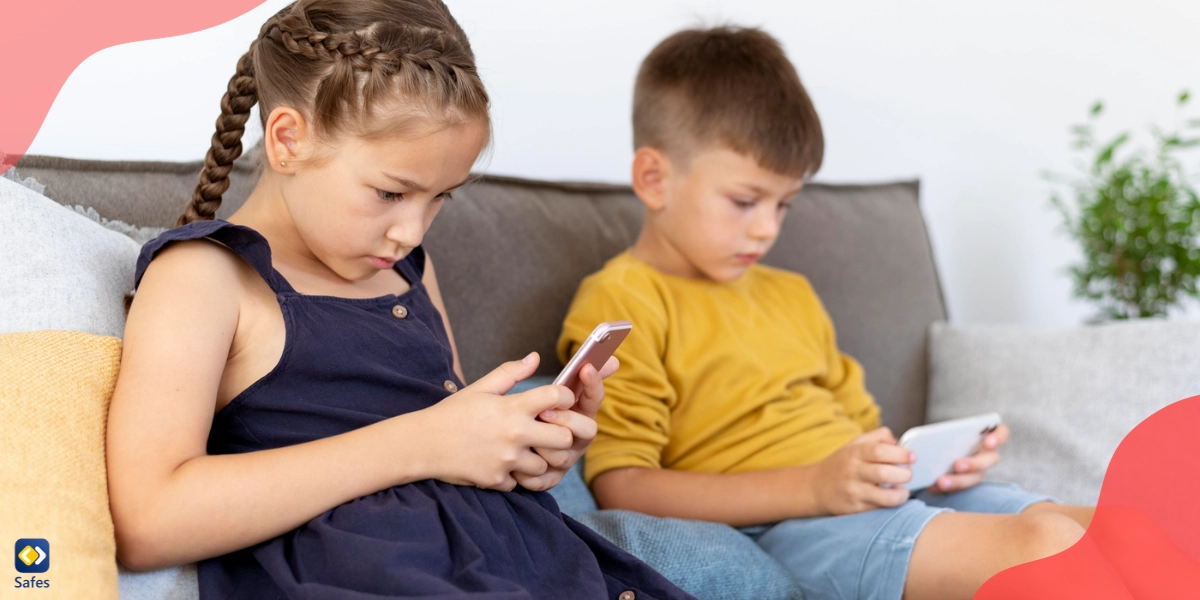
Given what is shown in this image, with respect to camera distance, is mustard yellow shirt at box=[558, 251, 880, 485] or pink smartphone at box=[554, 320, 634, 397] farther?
mustard yellow shirt at box=[558, 251, 880, 485]

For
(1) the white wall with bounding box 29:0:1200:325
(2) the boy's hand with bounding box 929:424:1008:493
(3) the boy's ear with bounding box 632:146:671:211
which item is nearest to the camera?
(2) the boy's hand with bounding box 929:424:1008:493

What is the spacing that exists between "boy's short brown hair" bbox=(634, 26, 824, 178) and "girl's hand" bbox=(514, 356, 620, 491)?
569mm

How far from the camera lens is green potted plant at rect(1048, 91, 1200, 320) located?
2.20m

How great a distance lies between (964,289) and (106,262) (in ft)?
7.45

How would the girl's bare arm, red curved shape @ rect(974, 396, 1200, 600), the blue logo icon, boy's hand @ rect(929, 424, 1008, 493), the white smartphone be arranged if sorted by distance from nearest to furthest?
the blue logo icon, the girl's bare arm, red curved shape @ rect(974, 396, 1200, 600), the white smartphone, boy's hand @ rect(929, 424, 1008, 493)

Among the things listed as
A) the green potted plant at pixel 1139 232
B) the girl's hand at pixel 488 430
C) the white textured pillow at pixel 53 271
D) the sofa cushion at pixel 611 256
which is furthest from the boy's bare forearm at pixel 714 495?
the green potted plant at pixel 1139 232

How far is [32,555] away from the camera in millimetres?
715

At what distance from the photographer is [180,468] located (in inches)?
32.2

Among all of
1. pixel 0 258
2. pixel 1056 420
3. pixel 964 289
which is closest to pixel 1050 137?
pixel 964 289

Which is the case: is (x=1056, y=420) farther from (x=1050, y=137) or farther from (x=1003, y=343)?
(x=1050, y=137)

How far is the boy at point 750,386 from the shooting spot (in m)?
1.18

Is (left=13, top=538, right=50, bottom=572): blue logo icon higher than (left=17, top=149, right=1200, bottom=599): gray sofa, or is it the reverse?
(left=13, top=538, right=50, bottom=572): blue logo icon

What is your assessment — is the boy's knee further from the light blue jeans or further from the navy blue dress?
the navy blue dress

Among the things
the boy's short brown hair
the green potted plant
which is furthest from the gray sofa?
the green potted plant
